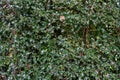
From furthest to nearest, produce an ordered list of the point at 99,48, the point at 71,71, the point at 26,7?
the point at 26,7 → the point at 99,48 → the point at 71,71

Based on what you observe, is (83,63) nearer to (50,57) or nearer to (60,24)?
(50,57)

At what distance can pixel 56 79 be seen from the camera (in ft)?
7.87

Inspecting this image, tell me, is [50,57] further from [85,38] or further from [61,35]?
[85,38]

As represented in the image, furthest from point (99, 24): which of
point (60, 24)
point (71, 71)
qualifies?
point (71, 71)

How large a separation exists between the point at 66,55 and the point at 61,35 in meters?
0.26

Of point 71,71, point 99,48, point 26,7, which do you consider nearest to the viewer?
point 71,71

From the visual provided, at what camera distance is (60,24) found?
2656 millimetres

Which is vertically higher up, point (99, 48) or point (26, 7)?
point (26, 7)

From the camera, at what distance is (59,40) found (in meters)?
2.55

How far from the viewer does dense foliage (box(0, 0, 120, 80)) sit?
2414mm

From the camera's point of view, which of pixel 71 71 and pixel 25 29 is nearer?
pixel 71 71

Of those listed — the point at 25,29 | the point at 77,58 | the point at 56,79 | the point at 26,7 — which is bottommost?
the point at 56,79

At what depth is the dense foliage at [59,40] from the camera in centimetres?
241

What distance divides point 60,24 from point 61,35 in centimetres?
13
